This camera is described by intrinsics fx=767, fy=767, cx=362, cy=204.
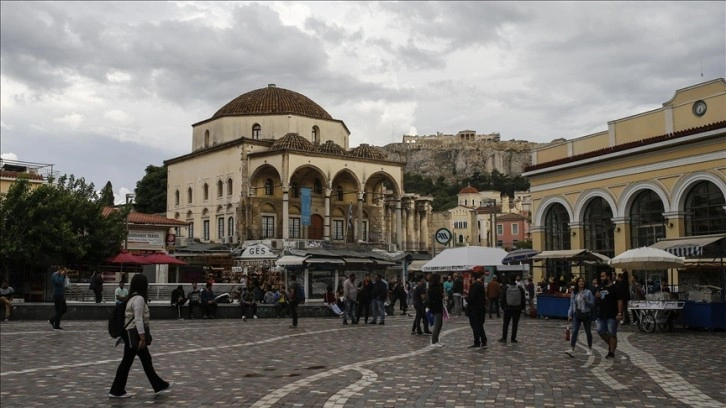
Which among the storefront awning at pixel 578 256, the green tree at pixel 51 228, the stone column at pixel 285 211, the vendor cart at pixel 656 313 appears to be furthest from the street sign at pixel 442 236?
the stone column at pixel 285 211

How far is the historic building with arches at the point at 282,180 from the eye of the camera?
53.1 meters

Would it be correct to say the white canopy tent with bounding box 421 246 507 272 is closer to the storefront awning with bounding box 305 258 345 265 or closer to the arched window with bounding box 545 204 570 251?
the storefront awning with bounding box 305 258 345 265

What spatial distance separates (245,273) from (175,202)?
20843 mm

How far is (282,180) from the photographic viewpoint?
168 feet

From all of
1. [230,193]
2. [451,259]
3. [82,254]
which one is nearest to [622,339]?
[451,259]

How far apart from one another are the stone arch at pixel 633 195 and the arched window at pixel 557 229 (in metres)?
3.67

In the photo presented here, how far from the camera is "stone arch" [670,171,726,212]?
85.2 feet

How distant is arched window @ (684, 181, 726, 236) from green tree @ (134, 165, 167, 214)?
56.0 meters

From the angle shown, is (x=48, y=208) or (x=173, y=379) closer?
(x=173, y=379)

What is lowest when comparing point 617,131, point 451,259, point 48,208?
point 451,259

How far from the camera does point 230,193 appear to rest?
54.9 metres

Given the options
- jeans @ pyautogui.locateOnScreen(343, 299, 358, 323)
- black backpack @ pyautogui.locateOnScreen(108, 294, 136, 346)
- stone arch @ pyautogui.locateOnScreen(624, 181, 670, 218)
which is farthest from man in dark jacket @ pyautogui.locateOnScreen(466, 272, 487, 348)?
stone arch @ pyautogui.locateOnScreen(624, 181, 670, 218)

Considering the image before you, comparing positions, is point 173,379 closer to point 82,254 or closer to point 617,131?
point 82,254

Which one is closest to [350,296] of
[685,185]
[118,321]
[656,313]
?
[656,313]
